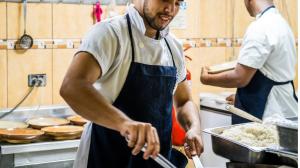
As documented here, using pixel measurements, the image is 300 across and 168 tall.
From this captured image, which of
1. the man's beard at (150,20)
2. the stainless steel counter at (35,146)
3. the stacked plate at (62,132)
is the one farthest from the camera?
the stacked plate at (62,132)

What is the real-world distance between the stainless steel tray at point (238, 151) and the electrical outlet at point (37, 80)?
139 cm

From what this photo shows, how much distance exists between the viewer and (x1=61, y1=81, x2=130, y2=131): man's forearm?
3.71 ft

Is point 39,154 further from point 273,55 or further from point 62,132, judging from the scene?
point 273,55

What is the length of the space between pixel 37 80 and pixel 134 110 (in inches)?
54.6

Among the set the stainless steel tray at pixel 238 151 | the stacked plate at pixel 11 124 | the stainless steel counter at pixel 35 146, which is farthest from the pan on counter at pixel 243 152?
the stacked plate at pixel 11 124

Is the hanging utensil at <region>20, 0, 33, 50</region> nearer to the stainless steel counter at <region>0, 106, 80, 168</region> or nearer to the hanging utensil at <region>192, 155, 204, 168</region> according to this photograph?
the stainless steel counter at <region>0, 106, 80, 168</region>

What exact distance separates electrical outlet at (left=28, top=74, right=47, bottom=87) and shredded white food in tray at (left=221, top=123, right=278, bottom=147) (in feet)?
4.70

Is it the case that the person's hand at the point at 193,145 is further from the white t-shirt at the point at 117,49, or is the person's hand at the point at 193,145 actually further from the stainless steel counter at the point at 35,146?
the stainless steel counter at the point at 35,146

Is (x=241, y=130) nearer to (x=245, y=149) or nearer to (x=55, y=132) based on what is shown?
(x=245, y=149)

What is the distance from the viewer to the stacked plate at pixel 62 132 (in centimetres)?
214

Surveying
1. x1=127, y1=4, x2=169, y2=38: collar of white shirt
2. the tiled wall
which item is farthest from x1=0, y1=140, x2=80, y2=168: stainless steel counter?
x1=127, y1=4, x2=169, y2=38: collar of white shirt

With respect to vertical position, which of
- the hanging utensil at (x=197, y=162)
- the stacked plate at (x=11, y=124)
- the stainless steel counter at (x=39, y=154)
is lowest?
the stainless steel counter at (x=39, y=154)

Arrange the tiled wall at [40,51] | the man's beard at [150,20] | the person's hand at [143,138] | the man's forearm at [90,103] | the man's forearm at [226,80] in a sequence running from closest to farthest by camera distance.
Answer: the person's hand at [143,138], the man's forearm at [90,103], the man's beard at [150,20], the man's forearm at [226,80], the tiled wall at [40,51]

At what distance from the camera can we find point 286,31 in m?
2.28
